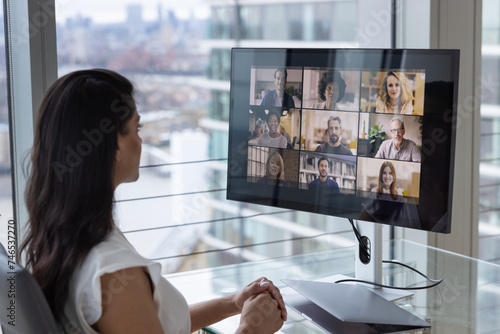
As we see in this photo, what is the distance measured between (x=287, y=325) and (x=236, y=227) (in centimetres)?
406

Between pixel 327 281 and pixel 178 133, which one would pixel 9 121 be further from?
pixel 178 133

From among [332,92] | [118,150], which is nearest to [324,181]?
[332,92]

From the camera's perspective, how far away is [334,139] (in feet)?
4.62

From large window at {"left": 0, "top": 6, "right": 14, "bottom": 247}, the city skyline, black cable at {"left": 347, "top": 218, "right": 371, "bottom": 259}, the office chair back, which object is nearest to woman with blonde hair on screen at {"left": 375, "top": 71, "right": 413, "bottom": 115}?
black cable at {"left": 347, "top": 218, "right": 371, "bottom": 259}

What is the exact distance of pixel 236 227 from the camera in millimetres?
5391

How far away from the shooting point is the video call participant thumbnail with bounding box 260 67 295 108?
1473 mm

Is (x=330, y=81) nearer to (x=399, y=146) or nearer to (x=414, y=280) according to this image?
(x=399, y=146)

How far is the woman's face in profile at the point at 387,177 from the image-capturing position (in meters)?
1.34

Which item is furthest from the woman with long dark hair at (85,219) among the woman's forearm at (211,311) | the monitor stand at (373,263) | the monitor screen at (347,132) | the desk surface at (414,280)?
the monitor stand at (373,263)

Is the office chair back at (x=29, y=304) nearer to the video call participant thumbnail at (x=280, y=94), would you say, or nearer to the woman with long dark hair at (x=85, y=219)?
the woman with long dark hair at (x=85, y=219)

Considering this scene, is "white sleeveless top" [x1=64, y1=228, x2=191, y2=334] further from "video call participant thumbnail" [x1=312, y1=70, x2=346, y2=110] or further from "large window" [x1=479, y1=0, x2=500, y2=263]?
"large window" [x1=479, y1=0, x2=500, y2=263]

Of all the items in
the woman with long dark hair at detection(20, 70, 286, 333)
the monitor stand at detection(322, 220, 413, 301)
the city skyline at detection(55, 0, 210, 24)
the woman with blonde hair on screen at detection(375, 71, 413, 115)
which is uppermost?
the city skyline at detection(55, 0, 210, 24)

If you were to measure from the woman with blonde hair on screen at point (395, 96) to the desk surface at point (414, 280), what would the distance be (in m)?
0.46

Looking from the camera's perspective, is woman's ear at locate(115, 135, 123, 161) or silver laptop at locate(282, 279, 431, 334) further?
silver laptop at locate(282, 279, 431, 334)
